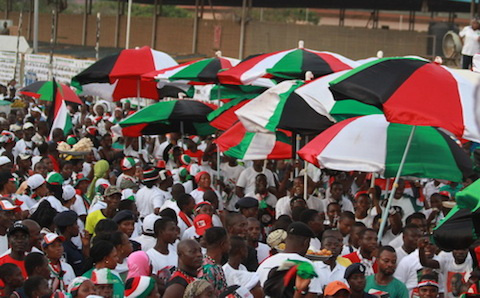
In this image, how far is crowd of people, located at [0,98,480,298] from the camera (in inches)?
258

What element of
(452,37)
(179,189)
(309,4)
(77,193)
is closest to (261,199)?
(179,189)

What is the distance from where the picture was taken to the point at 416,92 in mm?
8375

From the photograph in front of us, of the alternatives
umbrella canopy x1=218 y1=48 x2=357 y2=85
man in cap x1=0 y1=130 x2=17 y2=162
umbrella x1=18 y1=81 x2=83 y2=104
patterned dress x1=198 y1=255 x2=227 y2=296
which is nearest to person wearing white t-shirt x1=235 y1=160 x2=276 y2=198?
umbrella canopy x1=218 y1=48 x2=357 y2=85

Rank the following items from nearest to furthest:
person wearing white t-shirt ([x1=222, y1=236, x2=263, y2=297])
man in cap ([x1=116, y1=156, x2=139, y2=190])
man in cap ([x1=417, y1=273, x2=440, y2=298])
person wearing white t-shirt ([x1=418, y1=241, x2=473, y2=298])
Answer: person wearing white t-shirt ([x1=222, y1=236, x2=263, y2=297]) < man in cap ([x1=417, y1=273, x2=440, y2=298]) < person wearing white t-shirt ([x1=418, y1=241, x2=473, y2=298]) < man in cap ([x1=116, y1=156, x2=139, y2=190])

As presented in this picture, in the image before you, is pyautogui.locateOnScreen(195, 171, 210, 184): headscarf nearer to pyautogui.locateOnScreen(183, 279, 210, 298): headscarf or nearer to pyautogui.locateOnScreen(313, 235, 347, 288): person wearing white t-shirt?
pyautogui.locateOnScreen(313, 235, 347, 288): person wearing white t-shirt

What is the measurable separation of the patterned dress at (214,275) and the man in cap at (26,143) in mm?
7669

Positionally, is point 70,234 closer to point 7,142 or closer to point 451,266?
point 451,266

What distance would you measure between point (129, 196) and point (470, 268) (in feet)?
12.9

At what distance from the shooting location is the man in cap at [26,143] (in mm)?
14414

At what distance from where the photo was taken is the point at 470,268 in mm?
8453

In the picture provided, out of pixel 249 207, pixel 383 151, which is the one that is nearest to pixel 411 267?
pixel 383 151

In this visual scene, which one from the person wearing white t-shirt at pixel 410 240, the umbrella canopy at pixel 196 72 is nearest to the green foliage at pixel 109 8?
the umbrella canopy at pixel 196 72

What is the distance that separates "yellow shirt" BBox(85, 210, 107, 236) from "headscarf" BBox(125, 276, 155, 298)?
300 cm

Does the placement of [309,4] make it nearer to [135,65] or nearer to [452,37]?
[452,37]
